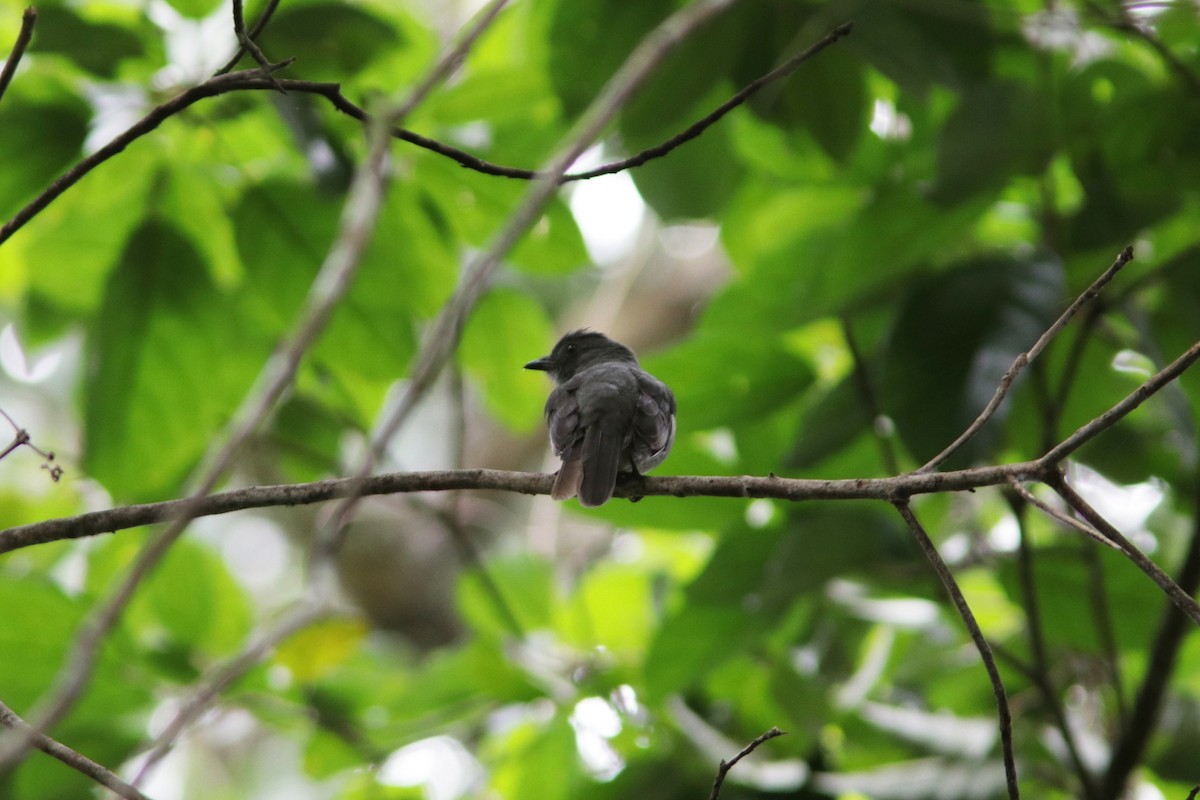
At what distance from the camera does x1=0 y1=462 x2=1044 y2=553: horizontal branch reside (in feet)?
5.51

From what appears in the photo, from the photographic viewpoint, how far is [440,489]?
6.28 ft

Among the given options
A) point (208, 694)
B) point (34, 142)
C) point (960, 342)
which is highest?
point (34, 142)

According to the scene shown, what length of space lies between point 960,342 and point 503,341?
166 cm

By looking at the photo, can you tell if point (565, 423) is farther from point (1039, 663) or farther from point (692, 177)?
point (1039, 663)

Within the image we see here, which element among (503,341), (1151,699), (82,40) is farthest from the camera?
(503,341)

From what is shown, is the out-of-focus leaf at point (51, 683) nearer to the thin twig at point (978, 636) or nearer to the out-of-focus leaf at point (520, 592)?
the out-of-focus leaf at point (520, 592)

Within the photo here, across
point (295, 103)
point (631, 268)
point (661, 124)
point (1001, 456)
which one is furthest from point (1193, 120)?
point (631, 268)

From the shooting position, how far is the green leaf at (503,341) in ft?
12.9

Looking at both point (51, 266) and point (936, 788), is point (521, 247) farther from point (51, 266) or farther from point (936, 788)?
point (936, 788)

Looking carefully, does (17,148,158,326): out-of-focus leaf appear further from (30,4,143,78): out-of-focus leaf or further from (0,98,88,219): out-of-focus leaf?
(30,4,143,78): out-of-focus leaf

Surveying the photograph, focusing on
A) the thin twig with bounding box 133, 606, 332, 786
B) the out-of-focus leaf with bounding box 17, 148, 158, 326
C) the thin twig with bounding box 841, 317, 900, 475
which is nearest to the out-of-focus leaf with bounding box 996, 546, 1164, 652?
the thin twig with bounding box 841, 317, 900, 475

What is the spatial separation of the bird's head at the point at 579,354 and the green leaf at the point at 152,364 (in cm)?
139

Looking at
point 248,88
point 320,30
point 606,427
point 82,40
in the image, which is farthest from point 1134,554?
point 82,40

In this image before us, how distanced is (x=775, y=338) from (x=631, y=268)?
3.91 m
